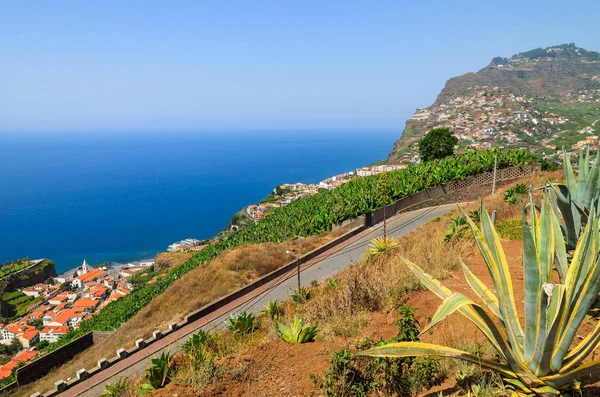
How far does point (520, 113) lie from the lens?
106m

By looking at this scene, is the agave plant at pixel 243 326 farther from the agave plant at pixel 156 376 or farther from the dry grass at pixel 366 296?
the agave plant at pixel 156 376

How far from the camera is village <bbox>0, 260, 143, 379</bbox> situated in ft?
98.0

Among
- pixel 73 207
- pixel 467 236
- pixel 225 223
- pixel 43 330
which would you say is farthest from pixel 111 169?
pixel 467 236

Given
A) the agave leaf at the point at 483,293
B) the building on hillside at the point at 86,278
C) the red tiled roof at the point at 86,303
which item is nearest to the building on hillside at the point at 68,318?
the red tiled roof at the point at 86,303

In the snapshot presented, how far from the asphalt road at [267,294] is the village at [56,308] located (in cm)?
1425

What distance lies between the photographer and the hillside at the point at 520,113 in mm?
79000

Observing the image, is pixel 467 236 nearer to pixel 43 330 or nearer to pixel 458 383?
pixel 458 383

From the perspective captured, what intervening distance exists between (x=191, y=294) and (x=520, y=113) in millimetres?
115340

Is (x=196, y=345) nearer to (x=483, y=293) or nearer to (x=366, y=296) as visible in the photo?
(x=366, y=296)

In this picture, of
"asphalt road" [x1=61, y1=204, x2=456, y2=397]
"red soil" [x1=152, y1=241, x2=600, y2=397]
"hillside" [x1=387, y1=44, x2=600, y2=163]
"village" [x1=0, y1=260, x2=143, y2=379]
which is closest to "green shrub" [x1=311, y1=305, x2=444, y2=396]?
"red soil" [x1=152, y1=241, x2=600, y2=397]

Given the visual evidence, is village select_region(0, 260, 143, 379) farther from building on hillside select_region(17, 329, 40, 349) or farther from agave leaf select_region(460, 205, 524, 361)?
agave leaf select_region(460, 205, 524, 361)

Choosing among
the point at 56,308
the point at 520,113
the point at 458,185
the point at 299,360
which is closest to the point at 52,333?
the point at 56,308

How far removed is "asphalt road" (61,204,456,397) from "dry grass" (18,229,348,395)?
1837 millimetres

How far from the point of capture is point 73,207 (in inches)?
4171
